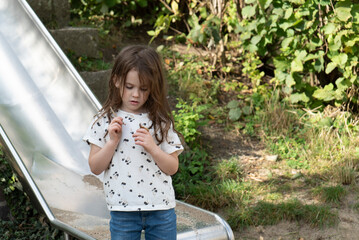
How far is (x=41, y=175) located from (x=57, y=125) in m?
0.58

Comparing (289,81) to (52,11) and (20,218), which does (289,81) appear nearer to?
(52,11)

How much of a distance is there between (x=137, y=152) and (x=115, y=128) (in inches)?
6.0

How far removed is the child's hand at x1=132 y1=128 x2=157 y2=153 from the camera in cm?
200

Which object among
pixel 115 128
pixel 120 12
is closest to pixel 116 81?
pixel 115 128

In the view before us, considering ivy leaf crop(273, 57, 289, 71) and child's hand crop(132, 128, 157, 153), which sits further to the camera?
ivy leaf crop(273, 57, 289, 71)

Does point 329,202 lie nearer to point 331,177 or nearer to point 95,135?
point 331,177

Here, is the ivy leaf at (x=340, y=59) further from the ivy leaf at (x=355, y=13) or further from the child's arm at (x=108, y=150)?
the child's arm at (x=108, y=150)

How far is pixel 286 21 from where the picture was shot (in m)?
4.54

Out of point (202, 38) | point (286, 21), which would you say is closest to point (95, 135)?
point (286, 21)

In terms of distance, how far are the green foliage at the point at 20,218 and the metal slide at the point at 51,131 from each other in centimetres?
23

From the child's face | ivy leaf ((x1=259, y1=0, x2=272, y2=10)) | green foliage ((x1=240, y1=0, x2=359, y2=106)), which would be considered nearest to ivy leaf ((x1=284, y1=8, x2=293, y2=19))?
green foliage ((x1=240, y1=0, x2=359, y2=106))

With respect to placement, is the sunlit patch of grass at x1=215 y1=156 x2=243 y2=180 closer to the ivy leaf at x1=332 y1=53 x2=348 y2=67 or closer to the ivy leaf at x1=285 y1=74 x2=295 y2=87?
the ivy leaf at x1=285 y1=74 x2=295 y2=87

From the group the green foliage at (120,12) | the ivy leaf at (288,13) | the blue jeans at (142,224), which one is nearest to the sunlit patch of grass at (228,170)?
the ivy leaf at (288,13)

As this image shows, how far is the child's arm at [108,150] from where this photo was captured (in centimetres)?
200
